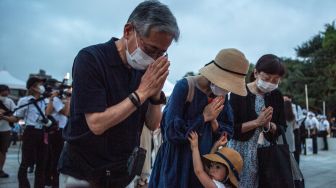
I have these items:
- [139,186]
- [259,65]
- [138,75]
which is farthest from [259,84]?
[139,186]

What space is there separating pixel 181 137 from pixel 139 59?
1.00 m

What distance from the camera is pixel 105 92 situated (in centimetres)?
205

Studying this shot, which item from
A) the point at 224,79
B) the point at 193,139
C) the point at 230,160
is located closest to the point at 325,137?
the point at 230,160

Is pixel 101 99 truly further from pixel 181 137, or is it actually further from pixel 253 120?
pixel 253 120

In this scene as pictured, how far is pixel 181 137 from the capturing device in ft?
9.86

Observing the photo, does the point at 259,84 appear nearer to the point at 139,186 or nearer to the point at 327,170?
the point at 139,186

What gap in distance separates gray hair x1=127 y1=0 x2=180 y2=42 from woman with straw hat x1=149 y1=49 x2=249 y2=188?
3.27 feet

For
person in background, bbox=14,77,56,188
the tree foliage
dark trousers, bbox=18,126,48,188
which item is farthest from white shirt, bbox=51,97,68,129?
the tree foliage

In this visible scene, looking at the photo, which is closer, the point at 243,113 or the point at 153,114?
the point at 153,114

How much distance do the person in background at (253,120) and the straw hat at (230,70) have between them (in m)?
0.55

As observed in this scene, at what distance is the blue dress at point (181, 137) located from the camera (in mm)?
3029

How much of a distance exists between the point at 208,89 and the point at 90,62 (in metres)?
1.36

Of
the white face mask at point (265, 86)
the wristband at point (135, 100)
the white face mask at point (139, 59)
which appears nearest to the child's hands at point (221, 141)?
the white face mask at point (265, 86)

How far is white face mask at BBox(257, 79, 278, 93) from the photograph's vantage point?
3.78 meters
